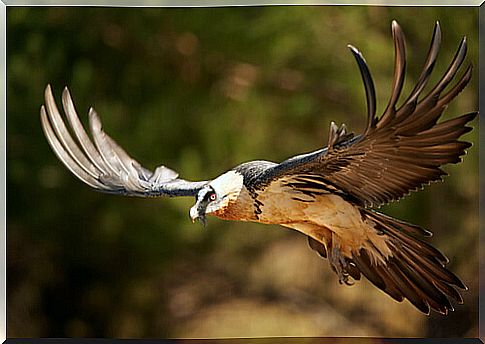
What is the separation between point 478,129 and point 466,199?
0.24 meters

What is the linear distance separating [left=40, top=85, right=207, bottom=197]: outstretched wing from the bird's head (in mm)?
41

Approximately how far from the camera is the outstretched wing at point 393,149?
6.19ft

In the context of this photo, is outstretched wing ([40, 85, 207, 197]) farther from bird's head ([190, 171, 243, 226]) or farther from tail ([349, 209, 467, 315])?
tail ([349, 209, 467, 315])

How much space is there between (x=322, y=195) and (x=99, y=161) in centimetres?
74

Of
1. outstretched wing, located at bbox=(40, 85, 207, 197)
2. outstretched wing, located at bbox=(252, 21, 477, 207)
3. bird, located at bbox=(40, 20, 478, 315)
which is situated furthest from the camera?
outstretched wing, located at bbox=(40, 85, 207, 197)

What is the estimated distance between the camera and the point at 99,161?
7.59 feet

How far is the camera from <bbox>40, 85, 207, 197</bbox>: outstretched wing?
2.30 metres

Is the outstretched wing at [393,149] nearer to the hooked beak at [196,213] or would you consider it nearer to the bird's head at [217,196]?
the bird's head at [217,196]

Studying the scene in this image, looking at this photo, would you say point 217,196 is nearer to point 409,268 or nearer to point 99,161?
point 99,161

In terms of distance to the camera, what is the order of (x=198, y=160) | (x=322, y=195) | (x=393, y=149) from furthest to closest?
(x=198, y=160) < (x=322, y=195) < (x=393, y=149)

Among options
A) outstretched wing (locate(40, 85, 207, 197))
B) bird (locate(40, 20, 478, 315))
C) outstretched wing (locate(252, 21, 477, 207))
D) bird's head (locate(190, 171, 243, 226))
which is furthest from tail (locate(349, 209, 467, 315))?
outstretched wing (locate(40, 85, 207, 197))

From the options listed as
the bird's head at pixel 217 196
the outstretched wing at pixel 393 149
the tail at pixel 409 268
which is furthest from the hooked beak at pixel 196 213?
the tail at pixel 409 268

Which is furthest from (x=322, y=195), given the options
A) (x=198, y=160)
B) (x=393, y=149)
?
(x=198, y=160)

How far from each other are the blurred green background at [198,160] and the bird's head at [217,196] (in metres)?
0.06
